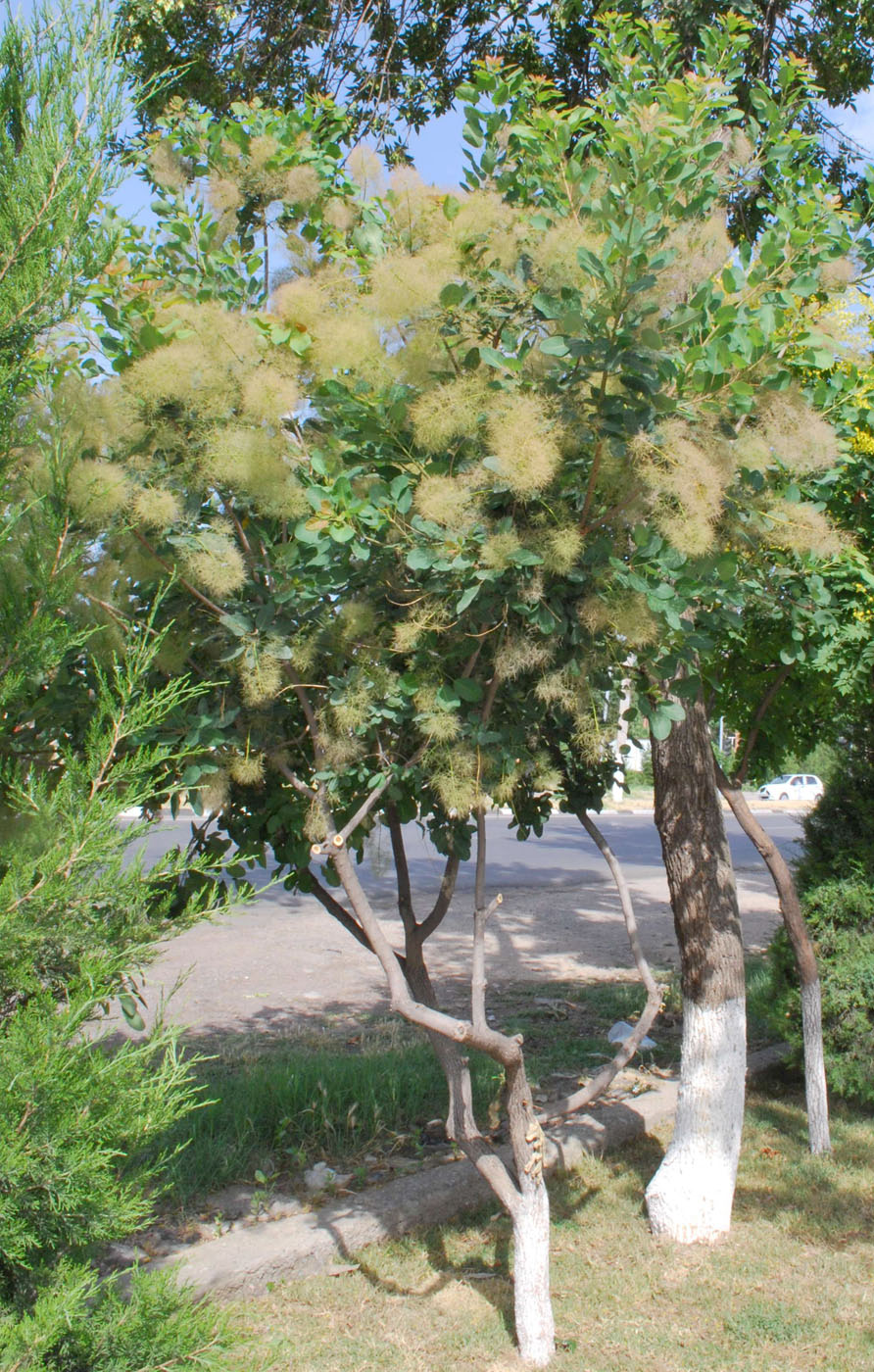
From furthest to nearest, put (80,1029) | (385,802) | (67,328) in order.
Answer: (385,802)
(67,328)
(80,1029)

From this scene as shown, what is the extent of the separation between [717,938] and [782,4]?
14.4 ft

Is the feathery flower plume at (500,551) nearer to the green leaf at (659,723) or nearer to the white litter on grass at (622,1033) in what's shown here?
the green leaf at (659,723)

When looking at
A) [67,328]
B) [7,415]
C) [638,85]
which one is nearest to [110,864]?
[7,415]

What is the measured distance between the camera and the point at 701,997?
375cm

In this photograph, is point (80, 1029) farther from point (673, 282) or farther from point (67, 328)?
point (673, 282)

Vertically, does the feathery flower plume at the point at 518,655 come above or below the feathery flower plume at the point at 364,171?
below

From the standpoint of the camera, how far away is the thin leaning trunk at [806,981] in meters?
4.30

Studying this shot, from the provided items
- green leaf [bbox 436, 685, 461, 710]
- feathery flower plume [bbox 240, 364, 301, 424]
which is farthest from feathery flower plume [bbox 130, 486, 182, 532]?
green leaf [bbox 436, 685, 461, 710]

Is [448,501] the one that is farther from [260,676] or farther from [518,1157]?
[518,1157]

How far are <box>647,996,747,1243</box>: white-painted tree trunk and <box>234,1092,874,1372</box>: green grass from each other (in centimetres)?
8

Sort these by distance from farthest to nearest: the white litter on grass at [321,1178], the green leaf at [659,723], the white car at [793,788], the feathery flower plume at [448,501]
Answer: the white car at [793,788] → the white litter on grass at [321,1178] → the green leaf at [659,723] → the feathery flower plume at [448,501]

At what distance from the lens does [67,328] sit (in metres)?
2.50

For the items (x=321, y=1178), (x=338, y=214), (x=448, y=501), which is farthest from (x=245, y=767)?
(x=321, y=1178)

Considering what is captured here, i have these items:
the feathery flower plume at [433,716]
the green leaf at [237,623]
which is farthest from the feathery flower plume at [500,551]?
the green leaf at [237,623]
